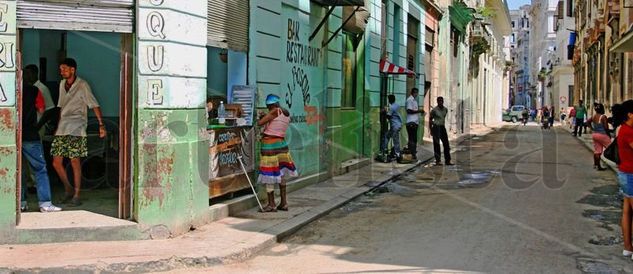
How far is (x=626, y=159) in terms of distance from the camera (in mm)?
7129

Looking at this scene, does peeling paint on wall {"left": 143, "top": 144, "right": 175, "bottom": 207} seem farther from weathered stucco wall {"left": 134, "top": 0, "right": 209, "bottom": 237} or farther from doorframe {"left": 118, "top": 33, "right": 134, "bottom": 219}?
doorframe {"left": 118, "top": 33, "right": 134, "bottom": 219}

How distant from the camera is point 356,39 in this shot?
15.8m

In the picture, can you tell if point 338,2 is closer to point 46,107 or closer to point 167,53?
point 167,53

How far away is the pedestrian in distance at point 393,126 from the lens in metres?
17.0

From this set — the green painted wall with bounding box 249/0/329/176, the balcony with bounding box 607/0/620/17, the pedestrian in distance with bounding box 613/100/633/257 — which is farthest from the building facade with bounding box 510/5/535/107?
the pedestrian in distance with bounding box 613/100/633/257

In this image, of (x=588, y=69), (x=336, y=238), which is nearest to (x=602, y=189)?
(x=336, y=238)

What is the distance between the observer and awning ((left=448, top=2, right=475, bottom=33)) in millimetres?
29620

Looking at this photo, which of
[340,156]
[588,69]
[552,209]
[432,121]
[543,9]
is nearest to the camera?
[552,209]

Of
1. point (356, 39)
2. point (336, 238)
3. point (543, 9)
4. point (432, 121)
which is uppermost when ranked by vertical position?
point (543, 9)

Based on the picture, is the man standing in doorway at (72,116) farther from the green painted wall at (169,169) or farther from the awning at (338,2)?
the awning at (338,2)

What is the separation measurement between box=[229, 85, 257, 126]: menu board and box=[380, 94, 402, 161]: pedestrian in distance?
7.57 metres

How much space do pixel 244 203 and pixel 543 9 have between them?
260ft

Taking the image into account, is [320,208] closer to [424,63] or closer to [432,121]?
[432,121]

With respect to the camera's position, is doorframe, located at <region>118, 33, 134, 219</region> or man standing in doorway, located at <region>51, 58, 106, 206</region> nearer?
doorframe, located at <region>118, 33, 134, 219</region>
